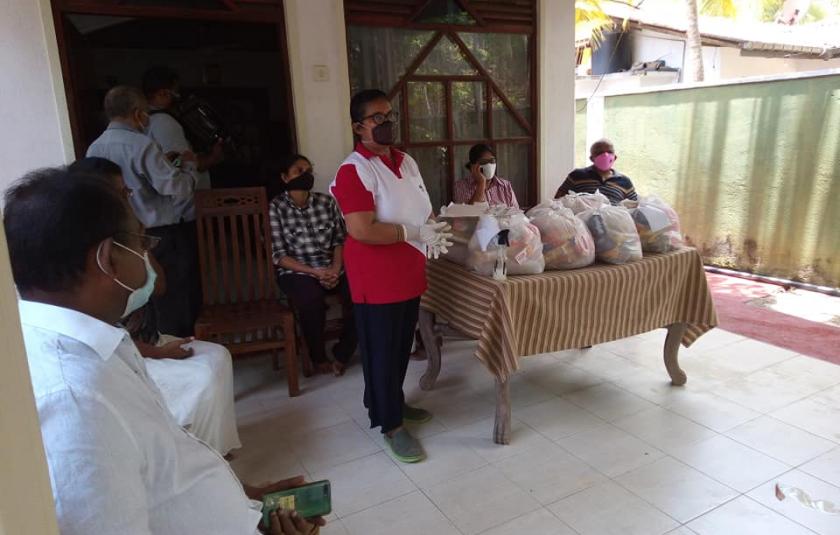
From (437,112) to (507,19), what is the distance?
823 millimetres

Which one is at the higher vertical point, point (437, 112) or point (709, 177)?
point (437, 112)

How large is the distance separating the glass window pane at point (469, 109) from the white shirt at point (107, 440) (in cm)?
318

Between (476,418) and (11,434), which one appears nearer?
(11,434)

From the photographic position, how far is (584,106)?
6.99 meters

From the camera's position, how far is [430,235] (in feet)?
7.26

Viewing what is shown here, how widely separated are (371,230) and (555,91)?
2.64 meters

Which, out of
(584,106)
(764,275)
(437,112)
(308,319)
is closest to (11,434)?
(308,319)

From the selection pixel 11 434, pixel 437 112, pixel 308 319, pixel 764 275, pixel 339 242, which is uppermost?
pixel 437 112

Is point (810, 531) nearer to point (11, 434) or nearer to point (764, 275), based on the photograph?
point (11, 434)

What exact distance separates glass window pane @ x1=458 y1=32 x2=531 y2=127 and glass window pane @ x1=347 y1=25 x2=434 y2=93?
382 mm

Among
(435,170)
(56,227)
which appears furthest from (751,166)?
(56,227)

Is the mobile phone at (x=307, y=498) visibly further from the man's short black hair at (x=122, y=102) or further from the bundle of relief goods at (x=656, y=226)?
the man's short black hair at (x=122, y=102)

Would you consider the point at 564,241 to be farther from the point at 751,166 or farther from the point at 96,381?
the point at 751,166

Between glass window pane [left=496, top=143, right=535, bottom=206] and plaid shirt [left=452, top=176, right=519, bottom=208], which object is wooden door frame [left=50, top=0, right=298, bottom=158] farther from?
glass window pane [left=496, top=143, right=535, bottom=206]
